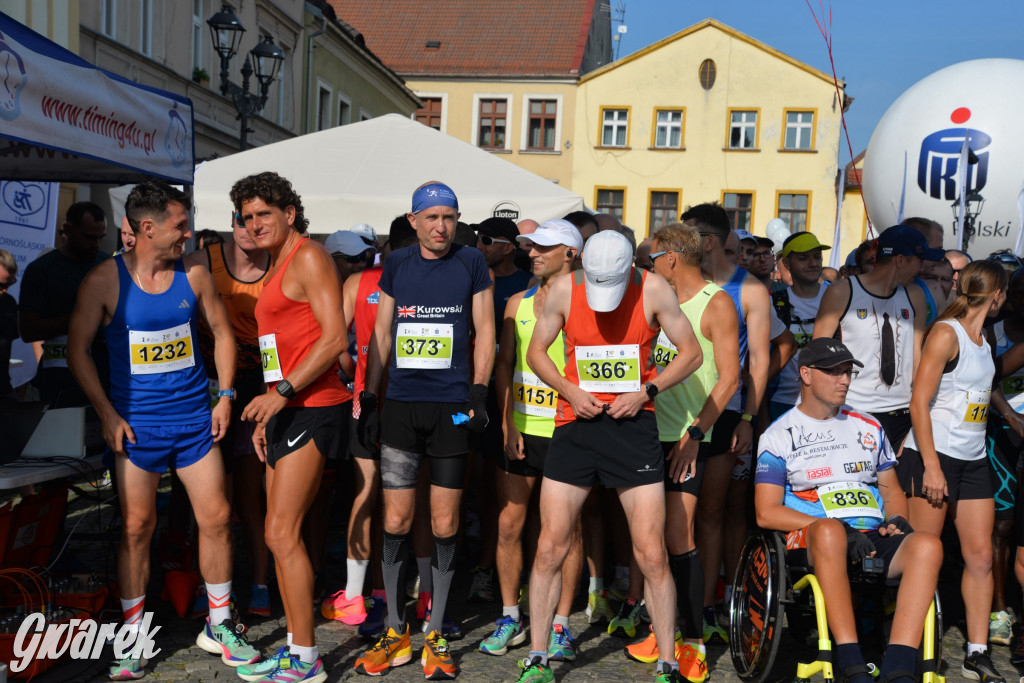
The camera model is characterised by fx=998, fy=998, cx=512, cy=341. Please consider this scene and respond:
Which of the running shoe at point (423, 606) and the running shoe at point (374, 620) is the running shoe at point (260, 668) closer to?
the running shoe at point (374, 620)

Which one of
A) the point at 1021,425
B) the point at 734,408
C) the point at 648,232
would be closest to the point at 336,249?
the point at 734,408

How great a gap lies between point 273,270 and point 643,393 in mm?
1708

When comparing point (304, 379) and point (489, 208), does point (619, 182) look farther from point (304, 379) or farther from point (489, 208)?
point (304, 379)

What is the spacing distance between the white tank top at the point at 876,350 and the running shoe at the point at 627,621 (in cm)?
158

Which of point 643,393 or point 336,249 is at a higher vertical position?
point 336,249

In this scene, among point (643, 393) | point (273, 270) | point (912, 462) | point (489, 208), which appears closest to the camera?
point (643, 393)

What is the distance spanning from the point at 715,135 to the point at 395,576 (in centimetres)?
3741

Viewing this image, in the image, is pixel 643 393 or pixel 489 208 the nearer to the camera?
pixel 643 393

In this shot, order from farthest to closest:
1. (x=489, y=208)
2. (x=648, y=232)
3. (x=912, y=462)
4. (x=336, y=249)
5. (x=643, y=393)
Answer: (x=648, y=232), (x=489, y=208), (x=336, y=249), (x=912, y=462), (x=643, y=393)

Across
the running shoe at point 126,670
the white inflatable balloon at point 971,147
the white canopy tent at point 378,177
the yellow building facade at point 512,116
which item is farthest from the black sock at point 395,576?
the yellow building facade at point 512,116

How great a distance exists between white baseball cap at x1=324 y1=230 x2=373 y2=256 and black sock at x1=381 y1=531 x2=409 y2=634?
235cm

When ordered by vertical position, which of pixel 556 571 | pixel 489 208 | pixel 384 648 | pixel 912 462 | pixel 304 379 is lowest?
pixel 384 648

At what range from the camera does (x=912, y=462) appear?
4902 mm

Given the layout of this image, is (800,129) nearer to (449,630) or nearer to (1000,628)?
(1000,628)
